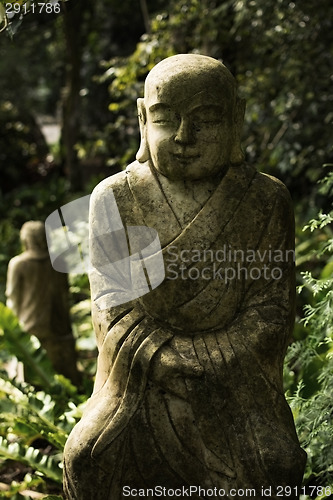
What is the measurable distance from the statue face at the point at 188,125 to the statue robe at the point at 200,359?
0.14 m

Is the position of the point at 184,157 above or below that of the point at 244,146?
above

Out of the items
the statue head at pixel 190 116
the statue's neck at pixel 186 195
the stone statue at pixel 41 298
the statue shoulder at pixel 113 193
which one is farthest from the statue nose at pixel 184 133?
the stone statue at pixel 41 298

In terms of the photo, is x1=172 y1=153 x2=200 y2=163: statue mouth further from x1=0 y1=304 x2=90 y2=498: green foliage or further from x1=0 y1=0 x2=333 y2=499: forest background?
x1=0 y1=304 x2=90 y2=498: green foliage

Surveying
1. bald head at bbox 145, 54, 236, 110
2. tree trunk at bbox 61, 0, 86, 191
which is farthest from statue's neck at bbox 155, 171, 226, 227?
tree trunk at bbox 61, 0, 86, 191

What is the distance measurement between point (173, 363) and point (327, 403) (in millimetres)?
1785

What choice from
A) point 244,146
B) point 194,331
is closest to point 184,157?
point 194,331

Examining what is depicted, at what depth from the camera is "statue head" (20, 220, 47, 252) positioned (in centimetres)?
699

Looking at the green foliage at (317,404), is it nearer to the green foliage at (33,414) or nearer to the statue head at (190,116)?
the statue head at (190,116)

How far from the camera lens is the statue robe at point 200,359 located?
321 cm

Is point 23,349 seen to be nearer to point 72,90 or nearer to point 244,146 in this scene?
point 244,146

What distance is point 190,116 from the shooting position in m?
3.19

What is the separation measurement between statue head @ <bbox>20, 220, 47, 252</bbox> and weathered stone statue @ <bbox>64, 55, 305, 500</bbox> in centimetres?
373

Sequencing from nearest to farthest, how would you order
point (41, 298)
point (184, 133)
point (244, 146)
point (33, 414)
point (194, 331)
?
point (184, 133)
point (194, 331)
point (33, 414)
point (41, 298)
point (244, 146)

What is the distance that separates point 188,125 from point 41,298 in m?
4.33
